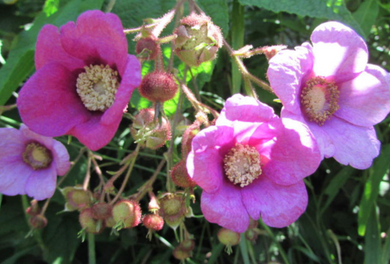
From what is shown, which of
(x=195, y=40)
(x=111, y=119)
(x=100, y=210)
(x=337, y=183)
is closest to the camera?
(x=111, y=119)

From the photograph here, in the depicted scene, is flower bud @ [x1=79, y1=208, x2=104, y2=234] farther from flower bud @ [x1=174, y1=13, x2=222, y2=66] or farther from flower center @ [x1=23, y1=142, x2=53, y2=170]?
flower bud @ [x1=174, y1=13, x2=222, y2=66]

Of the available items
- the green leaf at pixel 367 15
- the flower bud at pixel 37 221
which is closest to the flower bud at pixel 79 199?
the flower bud at pixel 37 221

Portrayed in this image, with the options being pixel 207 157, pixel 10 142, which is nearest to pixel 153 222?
pixel 207 157

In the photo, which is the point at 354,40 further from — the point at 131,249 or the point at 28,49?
the point at 131,249

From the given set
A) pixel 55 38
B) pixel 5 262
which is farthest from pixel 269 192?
pixel 5 262

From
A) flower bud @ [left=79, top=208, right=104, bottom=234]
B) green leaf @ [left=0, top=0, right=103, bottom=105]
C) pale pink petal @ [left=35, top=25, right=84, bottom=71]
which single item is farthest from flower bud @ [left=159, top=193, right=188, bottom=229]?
green leaf @ [left=0, top=0, right=103, bottom=105]

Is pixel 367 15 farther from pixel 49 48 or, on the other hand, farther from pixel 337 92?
pixel 49 48
